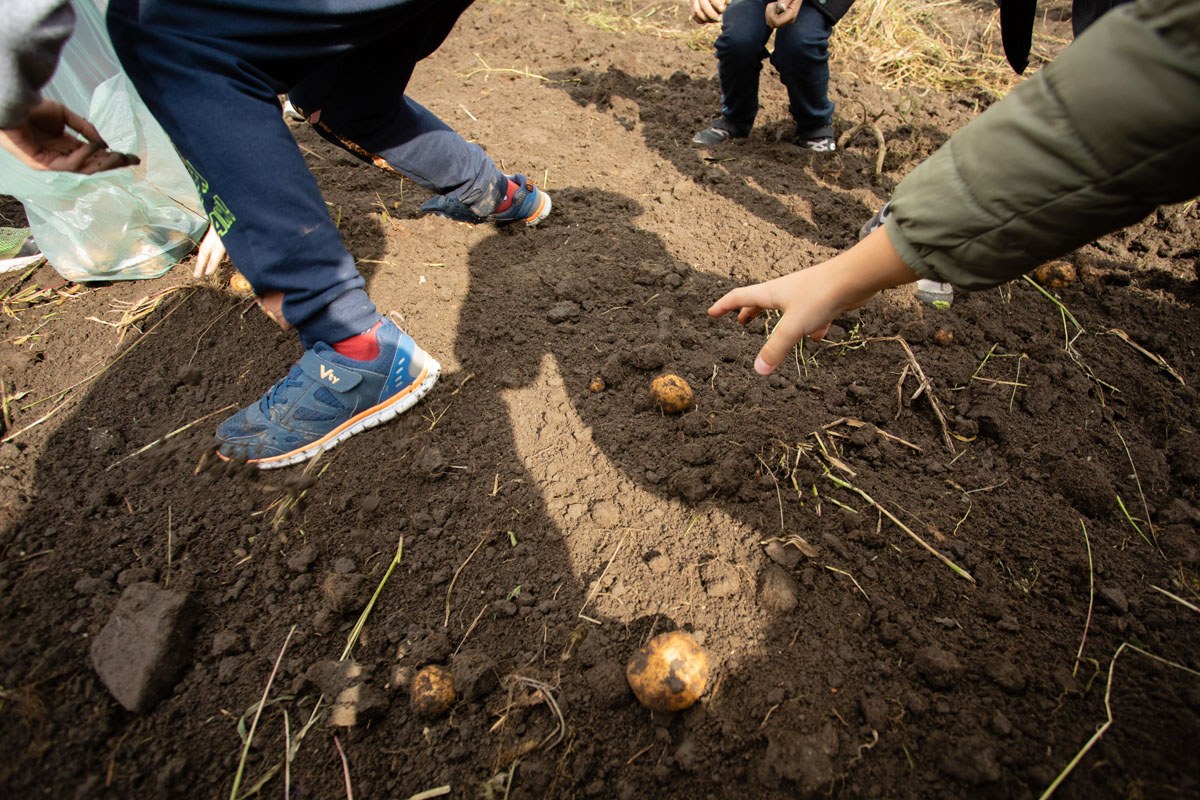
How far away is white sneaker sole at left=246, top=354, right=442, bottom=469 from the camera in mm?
1940

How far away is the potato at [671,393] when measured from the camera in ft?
6.46

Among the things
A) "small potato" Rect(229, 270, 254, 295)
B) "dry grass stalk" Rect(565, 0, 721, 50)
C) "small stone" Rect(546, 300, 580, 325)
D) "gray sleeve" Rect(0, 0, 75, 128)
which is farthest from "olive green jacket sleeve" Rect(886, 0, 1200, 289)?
"dry grass stalk" Rect(565, 0, 721, 50)

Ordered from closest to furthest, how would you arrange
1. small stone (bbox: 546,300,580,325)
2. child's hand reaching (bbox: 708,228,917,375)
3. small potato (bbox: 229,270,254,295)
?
child's hand reaching (bbox: 708,228,917,375) < small stone (bbox: 546,300,580,325) < small potato (bbox: 229,270,254,295)

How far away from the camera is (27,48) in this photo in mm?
1282

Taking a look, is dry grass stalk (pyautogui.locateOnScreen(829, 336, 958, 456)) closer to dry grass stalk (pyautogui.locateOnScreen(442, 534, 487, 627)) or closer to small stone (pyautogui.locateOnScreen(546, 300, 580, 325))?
small stone (pyautogui.locateOnScreen(546, 300, 580, 325))

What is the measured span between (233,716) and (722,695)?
3.93 feet

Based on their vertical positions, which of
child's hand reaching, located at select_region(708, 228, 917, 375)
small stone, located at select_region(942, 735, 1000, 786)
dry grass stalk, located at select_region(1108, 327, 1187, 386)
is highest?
child's hand reaching, located at select_region(708, 228, 917, 375)

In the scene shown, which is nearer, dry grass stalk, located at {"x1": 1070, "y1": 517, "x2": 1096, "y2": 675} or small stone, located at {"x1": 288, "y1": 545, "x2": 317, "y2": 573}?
dry grass stalk, located at {"x1": 1070, "y1": 517, "x2": 1096, "y2": 675}

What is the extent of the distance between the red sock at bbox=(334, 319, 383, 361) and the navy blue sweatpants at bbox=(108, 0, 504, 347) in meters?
0.02

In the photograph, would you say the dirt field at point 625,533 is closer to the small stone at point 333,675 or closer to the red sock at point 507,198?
the small stone at point 333,675

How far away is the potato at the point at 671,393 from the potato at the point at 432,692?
105 cm

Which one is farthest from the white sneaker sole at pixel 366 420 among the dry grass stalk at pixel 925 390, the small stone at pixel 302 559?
the dry grass stalk at pixel 925 390

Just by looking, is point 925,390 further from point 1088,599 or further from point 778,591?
point 778,591

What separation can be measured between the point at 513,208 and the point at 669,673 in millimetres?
2177
